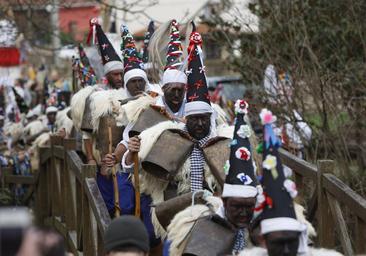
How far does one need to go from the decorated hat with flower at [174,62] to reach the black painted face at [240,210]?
2.54 metres

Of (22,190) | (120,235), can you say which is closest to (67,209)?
(22,190)

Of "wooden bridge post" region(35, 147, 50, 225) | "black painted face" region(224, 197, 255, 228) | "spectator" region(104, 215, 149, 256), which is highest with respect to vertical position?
"spectator" region(104, 215, 149, 256)

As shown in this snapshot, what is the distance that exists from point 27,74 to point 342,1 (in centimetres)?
2540

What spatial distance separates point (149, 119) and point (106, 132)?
1.30 m

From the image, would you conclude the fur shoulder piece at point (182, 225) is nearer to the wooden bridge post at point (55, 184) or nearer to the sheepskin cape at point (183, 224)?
the sheepskin cape at point (183, 224)

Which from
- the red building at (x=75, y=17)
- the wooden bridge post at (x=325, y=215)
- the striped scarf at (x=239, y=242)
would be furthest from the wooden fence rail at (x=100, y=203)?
the red building at (x=75, y=17)

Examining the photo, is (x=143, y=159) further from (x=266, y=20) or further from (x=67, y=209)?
(x=266, y=20)

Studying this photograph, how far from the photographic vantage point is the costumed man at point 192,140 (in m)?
7.87

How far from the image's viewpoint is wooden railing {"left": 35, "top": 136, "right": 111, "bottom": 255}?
26.5 ft

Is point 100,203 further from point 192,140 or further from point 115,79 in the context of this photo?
point 115,79

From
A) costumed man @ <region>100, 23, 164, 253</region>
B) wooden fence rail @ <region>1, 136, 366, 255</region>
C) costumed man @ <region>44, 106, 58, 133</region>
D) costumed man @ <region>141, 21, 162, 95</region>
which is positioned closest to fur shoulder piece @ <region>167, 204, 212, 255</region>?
wooden fence rail @ <region>1, 136, 366, 255</region>

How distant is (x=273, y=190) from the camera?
5.26m

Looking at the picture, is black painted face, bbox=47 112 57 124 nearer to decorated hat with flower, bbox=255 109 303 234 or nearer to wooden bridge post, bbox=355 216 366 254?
wooden bridge post, bbox=355 216 366 254

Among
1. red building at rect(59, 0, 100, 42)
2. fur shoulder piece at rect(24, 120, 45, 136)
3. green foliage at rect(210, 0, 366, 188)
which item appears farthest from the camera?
red building at rect(59, 0, 100, 42)
